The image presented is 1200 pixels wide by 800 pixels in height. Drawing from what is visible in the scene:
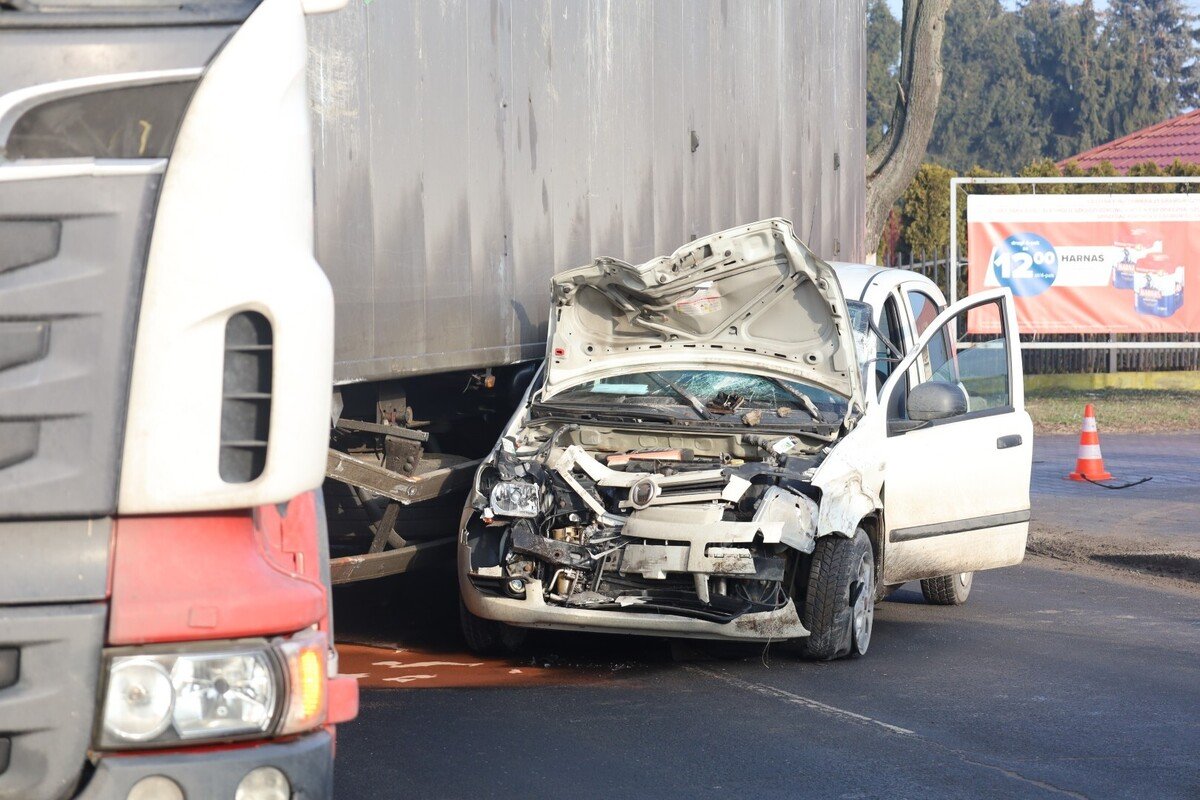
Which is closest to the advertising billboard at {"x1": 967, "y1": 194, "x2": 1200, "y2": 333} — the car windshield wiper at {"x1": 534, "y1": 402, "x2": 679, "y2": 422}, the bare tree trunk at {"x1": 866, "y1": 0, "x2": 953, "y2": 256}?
the bare tree trunk at {"x1": 866, "y1": 0, "x2": 953, "y2": 256}

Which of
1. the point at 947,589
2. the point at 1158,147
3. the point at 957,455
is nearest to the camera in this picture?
the point at 957,455

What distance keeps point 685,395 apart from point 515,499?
1405 millimetres

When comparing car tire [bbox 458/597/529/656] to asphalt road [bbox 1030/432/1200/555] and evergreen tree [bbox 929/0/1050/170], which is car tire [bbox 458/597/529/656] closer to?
asphalt road [bbox 1030/432/1200/555]

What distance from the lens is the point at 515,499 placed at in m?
7.53

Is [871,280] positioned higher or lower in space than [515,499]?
higher

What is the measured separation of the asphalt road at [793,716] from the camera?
555cm

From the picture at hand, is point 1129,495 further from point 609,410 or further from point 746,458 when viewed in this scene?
point 609,410

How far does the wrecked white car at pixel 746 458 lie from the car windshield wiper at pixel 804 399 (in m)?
0.01

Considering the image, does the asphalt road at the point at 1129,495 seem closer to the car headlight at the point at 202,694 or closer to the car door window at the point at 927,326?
the car door window at the point at 927,326

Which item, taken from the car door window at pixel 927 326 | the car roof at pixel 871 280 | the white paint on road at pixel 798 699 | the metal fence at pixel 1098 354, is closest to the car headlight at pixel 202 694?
the white paint on road at pixel 798 699

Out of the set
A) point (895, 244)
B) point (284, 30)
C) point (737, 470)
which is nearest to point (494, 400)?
point (737, 470)

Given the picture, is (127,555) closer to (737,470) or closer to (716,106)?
(737,470)

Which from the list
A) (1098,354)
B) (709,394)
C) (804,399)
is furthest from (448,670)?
(1098,354)

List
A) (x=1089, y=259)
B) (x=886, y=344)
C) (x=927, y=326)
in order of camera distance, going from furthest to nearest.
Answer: (x=1089, y=259) → (x=927, y=326) → (x=886, y=344)
